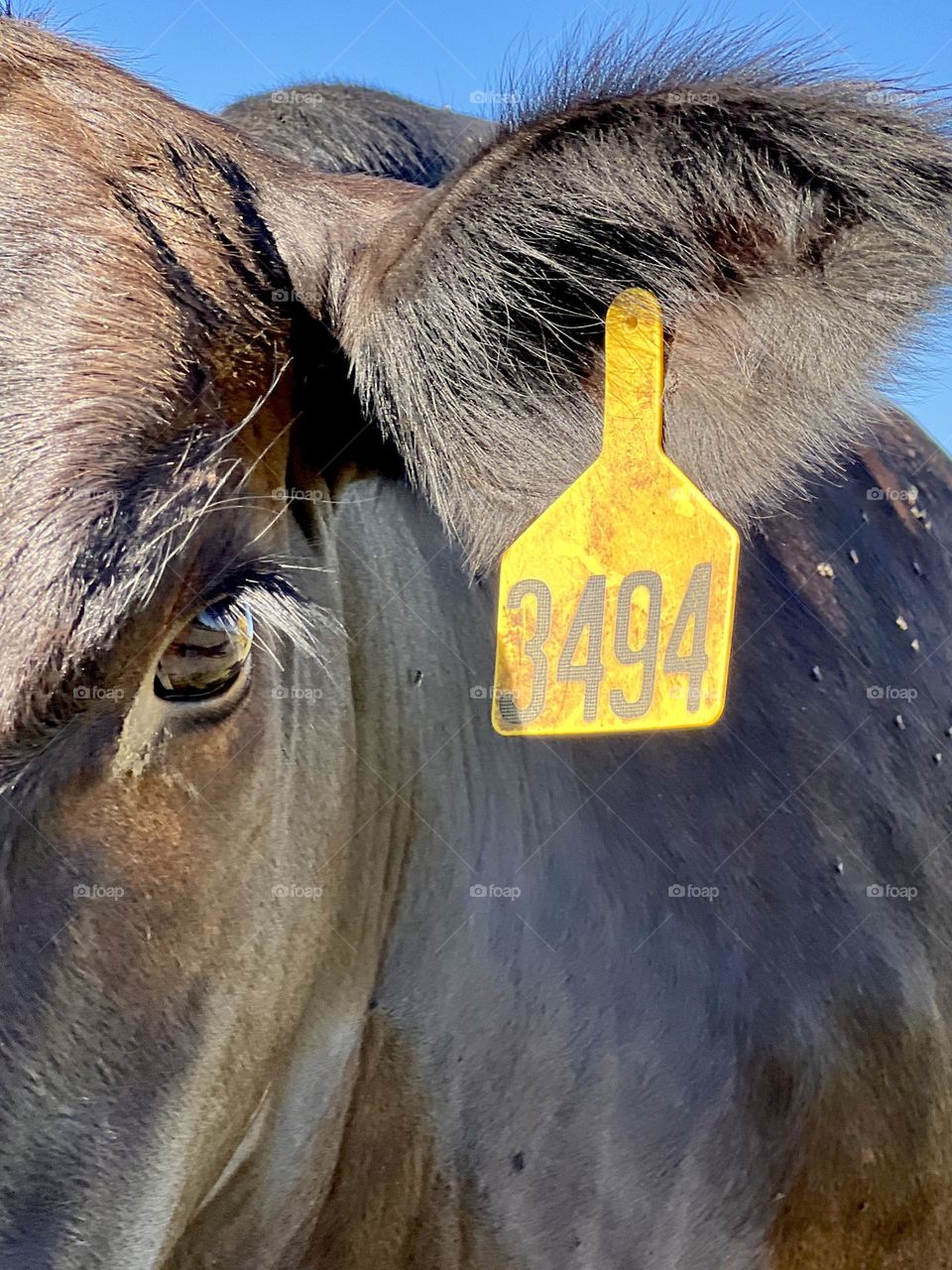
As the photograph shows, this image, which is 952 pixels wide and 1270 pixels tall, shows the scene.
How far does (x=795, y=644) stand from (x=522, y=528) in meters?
1.18

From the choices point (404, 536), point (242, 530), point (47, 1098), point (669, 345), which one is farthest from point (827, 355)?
point (47, 1098)

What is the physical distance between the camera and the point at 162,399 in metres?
1.62

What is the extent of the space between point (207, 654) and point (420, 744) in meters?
0.58

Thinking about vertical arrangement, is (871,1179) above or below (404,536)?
below

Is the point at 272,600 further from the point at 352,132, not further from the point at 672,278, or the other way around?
the point at 352,132

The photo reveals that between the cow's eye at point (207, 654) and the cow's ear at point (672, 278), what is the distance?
0.29 meters

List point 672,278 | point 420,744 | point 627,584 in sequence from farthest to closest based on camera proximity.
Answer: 1. point 420,744
2. point 627,584
3. point 672,278

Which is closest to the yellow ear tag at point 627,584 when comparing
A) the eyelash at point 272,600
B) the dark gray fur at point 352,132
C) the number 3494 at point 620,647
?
the number 3494 at point 620,647

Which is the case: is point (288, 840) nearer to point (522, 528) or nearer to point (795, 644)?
point (522, 528)

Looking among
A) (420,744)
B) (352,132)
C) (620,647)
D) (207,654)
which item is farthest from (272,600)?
(352,132)

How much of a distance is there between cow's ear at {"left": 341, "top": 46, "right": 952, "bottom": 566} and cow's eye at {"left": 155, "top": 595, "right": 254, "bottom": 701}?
0.96 feet

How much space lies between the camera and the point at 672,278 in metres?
1.65

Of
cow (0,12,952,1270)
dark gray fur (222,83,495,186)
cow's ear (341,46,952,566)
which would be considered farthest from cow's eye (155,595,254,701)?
dark gray fur (222,83,495,186)

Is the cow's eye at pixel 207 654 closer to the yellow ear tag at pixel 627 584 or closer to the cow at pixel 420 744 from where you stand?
the cow at pixel 420 744
